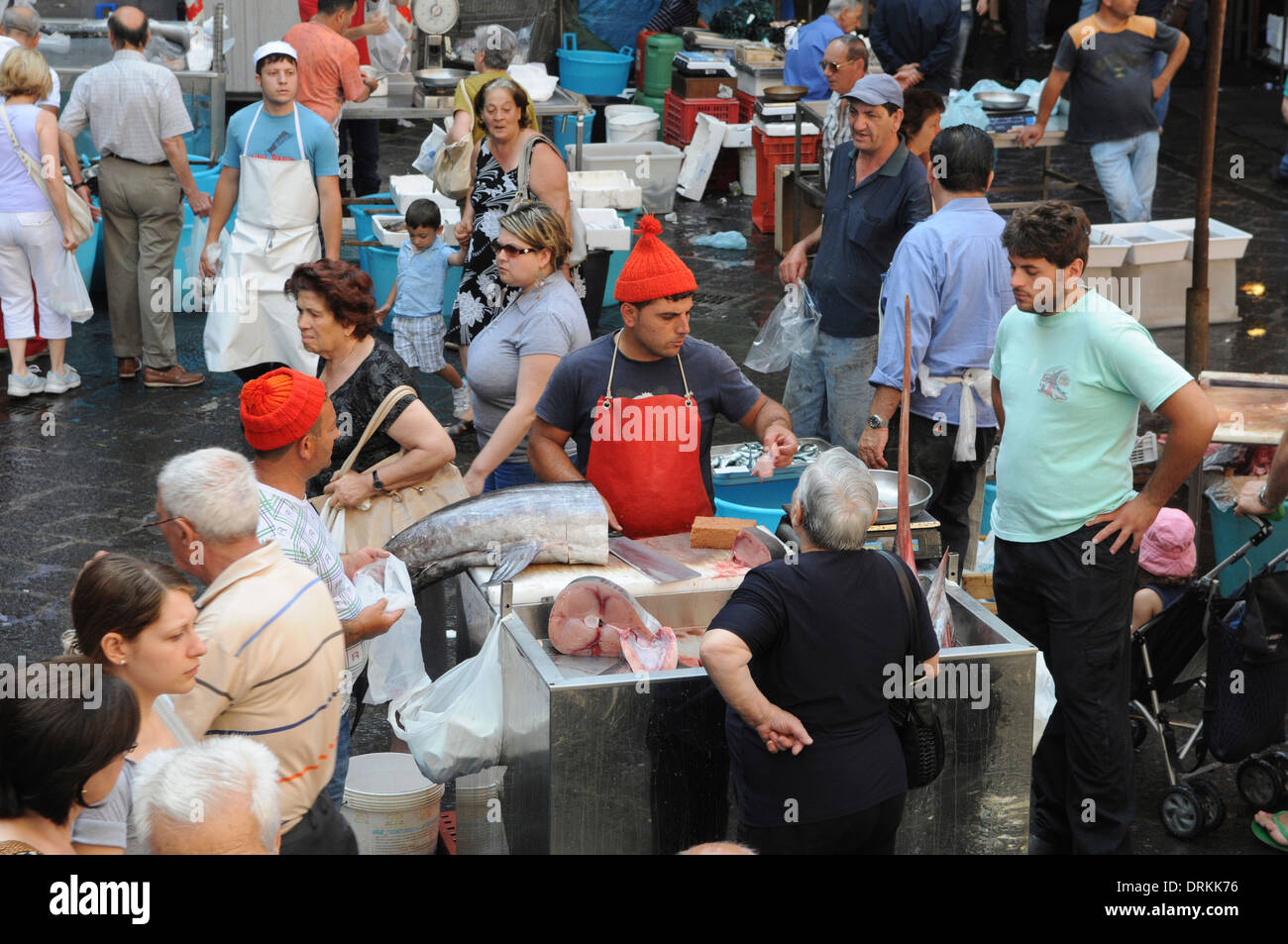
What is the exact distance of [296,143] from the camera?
23.0 ft

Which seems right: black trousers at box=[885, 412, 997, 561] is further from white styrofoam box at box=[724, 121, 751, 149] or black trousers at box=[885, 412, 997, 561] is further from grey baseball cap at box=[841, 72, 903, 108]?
white styrofoam box at box=[724, 121, 751, 149]

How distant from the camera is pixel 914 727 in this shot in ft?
10.7

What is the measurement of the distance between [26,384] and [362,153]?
12.6 feet

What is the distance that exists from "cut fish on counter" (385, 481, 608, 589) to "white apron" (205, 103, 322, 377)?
3.39 metres

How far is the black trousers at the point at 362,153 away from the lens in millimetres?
10914

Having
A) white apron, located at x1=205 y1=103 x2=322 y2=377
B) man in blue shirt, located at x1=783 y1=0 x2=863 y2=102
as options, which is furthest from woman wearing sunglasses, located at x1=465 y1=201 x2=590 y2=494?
man in blue shirt, located at x1=783 y1=0 x2=863 y2=102

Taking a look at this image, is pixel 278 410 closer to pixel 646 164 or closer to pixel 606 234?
pixel 606 234

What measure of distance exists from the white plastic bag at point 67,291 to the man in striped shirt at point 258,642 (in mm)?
5156

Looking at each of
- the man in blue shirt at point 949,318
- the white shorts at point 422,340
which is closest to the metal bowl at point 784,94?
the white shorts at point 422,340

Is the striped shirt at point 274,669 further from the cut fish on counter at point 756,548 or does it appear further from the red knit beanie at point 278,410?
the cut fish on counter at point 756,548

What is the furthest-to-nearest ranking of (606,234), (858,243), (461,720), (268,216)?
1. (606,234)
2. (268,216)
3. (858,243)
4. (461,720)

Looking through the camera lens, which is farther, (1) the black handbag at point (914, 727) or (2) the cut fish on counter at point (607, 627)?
(2) the cut fish on counter at point (607, 627)

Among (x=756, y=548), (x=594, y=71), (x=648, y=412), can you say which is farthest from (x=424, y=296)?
(x=594, y=71)
